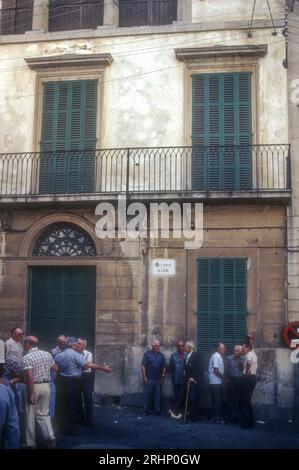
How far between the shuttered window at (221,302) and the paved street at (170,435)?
83.4 inches

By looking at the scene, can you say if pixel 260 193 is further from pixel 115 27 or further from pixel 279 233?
pixel 115 27

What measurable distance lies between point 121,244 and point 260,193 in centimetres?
347

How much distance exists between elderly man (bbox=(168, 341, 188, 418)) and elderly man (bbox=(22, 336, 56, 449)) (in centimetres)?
403

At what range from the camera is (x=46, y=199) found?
1454 centimetres

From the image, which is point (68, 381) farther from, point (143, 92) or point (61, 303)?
point (143, 92)

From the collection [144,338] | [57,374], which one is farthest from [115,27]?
[57,374]

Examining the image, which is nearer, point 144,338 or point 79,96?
point 144,338

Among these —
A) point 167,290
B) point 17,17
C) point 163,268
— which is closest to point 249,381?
point 167,290

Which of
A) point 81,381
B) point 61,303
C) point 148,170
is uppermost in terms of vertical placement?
point 148,170

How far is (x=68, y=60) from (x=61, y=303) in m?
6.07

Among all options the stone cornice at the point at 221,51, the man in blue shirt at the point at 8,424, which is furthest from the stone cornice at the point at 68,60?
the man in blue shirt at the point at 8,424

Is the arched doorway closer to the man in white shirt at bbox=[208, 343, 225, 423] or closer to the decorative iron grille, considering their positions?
the decorative iron grille

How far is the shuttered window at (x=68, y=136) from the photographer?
1509 centimetres

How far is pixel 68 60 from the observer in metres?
15.4
